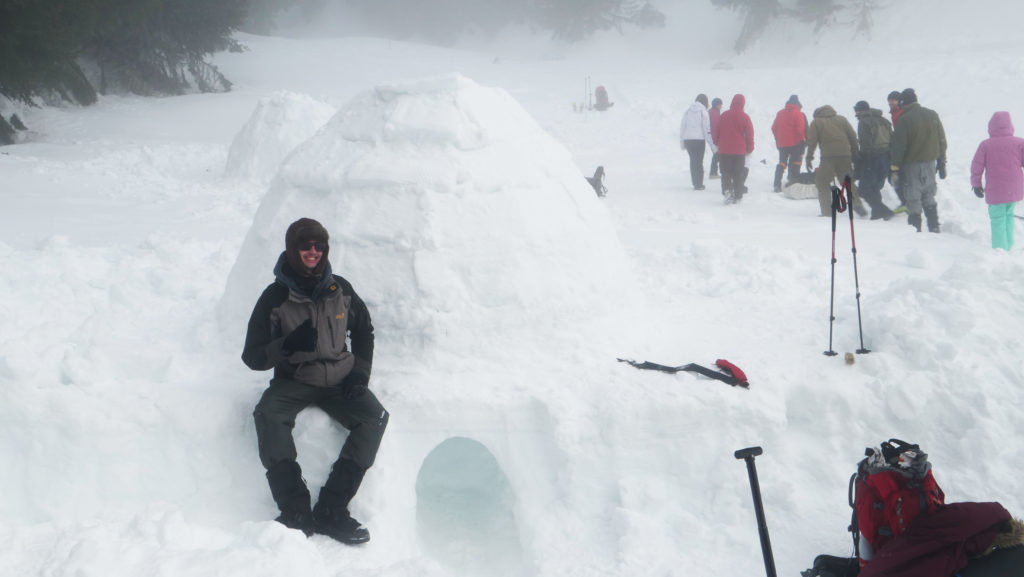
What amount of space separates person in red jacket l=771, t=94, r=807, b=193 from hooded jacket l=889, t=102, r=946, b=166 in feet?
7.85

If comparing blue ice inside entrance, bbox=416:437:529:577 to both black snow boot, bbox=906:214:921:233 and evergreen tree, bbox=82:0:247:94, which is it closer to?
black snow boot, bbox=906:214:921:233

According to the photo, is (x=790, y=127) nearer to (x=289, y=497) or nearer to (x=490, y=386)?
(x=490, y=386)

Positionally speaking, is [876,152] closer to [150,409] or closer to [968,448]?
[968,448]

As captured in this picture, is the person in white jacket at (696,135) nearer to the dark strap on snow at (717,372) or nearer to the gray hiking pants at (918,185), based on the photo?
the gray hiking pants at (918,185)

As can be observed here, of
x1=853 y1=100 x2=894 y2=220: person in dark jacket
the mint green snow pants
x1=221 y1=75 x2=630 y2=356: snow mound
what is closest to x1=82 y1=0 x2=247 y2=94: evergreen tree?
x1=853 y1=100 x2=894 y2=220: person in dark jacket

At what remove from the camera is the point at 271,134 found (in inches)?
481

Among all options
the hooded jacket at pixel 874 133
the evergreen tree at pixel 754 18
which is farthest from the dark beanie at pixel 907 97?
the evergreen tree at pixel 754 18

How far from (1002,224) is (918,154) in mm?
1059

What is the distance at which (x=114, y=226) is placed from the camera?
7938mm

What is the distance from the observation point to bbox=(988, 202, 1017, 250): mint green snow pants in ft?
21.3

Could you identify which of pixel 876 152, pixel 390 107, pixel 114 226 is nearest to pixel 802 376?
pixel 390 107

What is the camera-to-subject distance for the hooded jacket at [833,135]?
26.3ft

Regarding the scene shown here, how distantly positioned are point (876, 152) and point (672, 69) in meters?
21.6

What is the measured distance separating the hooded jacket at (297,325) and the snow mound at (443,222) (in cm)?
48
